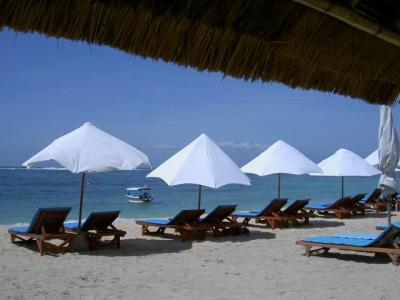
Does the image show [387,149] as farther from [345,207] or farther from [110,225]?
[110,225]

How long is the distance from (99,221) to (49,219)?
838 mm

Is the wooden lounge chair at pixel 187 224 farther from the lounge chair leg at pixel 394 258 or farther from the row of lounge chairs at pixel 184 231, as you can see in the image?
the lounge chair leg at pixel 394 258

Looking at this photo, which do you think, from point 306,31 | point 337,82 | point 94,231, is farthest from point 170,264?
point 306,31

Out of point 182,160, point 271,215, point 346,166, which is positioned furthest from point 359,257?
point 346,166

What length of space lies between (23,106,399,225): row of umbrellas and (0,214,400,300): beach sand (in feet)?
4.00

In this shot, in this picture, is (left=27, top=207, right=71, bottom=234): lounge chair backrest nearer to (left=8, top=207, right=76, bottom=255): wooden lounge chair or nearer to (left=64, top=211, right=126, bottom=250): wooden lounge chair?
(left=8, top=207, right=76, bottom=255): wooden lounge chair

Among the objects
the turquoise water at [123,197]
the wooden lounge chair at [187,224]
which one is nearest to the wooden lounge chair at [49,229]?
the wooden lounge chair at [187,224]

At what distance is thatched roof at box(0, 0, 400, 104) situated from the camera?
5.77 ft

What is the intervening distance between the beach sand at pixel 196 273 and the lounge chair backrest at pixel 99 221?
44 centimetres

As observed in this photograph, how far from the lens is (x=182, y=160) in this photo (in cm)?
934

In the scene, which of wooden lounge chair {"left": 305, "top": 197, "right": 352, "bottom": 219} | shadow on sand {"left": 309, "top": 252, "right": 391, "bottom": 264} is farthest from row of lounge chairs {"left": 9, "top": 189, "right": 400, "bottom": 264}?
wooden lounge chair {"left": 305, "top": 197, "right": 352, "bottom": 219}

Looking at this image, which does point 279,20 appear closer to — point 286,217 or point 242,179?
point 242,179

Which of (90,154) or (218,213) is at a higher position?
(90,154)

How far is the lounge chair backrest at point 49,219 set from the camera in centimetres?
707
